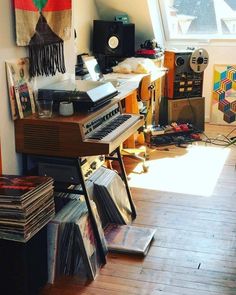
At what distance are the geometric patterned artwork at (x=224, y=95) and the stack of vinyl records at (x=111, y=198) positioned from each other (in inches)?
116

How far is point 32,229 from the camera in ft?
7.38

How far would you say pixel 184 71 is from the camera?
539 centimetres

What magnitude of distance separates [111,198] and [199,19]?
3.53m

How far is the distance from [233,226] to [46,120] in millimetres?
1489

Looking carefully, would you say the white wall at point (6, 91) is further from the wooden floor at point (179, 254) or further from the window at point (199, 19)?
the window at point (199, 19)

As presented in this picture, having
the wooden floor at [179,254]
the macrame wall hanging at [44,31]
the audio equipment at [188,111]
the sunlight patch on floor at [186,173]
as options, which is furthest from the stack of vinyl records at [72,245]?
the audio equipment at [188,111]

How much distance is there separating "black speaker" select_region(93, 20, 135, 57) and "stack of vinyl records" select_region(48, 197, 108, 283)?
8.89ft

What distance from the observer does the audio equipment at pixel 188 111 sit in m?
5.41

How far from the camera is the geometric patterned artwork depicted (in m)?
5.68

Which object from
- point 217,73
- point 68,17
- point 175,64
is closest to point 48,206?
point 68,17

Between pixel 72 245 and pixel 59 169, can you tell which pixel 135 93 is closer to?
pixel 59 169

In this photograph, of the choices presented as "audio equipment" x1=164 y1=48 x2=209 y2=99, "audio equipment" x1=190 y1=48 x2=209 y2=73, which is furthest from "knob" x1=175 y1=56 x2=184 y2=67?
"audio equipment" x1=190 y1=48 x2=209 y2=73

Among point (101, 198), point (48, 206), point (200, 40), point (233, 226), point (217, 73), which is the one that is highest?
point (200, 40)

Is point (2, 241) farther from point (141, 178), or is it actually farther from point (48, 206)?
point (141, 178)
